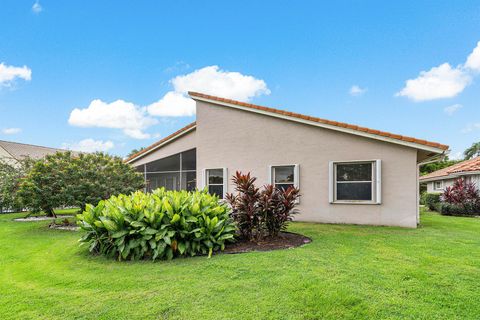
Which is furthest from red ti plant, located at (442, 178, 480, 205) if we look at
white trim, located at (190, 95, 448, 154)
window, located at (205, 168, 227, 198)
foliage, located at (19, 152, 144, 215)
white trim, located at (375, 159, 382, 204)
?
foliage, located at (19, 152, 144, 215)

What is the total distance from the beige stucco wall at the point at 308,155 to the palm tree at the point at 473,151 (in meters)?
39.5

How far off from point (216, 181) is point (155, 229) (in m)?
6.63

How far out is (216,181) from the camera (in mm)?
11914

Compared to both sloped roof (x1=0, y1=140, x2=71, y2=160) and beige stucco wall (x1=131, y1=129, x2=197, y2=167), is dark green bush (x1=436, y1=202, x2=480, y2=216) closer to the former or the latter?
beige stucco wall (x1=131, y1=129, x2=197, y2=167)

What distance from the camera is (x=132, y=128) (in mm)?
23266

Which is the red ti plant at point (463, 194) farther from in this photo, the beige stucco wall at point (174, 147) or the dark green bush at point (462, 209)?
the beige stucco wall at point (174, 147)

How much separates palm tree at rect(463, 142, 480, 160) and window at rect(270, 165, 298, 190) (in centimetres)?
4046

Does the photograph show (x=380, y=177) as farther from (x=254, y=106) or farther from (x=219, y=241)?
(x=219, y=241)

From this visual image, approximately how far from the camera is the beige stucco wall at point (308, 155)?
853cm

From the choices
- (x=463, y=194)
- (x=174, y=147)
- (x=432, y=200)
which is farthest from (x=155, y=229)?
(x=432, y=200)

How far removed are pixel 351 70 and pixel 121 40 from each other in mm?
11054

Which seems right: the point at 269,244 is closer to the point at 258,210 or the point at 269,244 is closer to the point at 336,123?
the point at 258,210

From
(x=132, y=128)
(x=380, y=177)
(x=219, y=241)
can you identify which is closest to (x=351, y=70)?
(x=380, y=177)

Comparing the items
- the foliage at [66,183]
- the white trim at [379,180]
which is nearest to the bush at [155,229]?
the foliage at [66,183]
